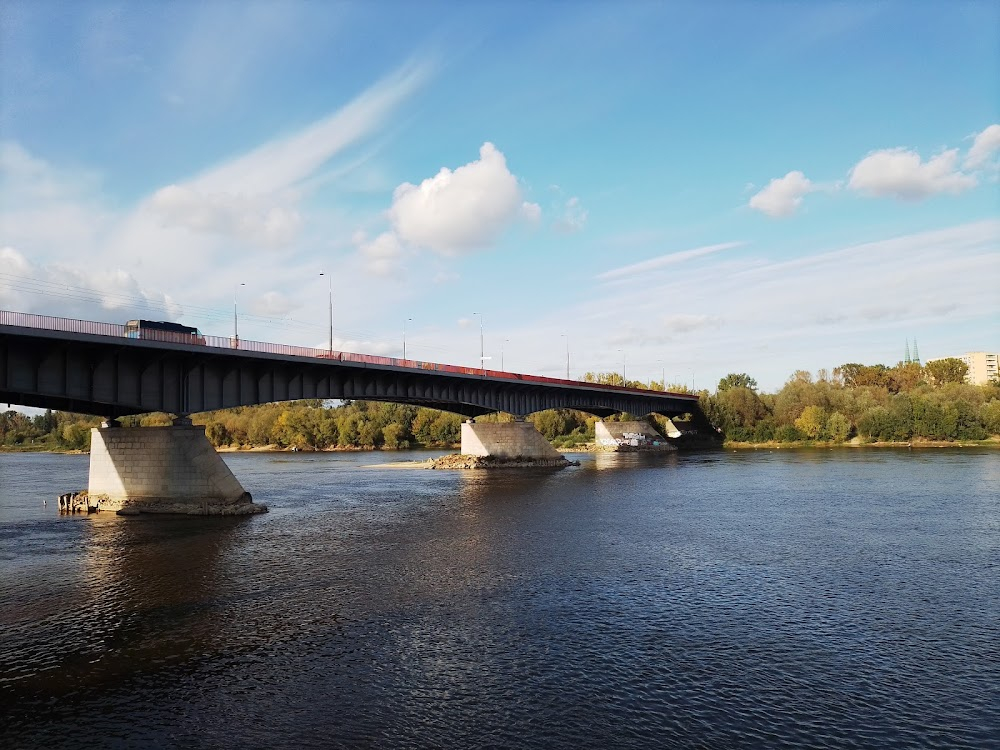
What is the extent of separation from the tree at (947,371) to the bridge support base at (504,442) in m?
139

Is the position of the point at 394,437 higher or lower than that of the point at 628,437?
higher

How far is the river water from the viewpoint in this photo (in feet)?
56.5

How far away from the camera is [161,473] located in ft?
172

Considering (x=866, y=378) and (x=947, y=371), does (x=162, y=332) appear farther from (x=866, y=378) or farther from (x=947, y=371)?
(x=947, y=371)

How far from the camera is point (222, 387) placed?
57.3 m

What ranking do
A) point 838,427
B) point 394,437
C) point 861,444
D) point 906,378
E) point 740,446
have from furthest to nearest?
1. point 906,378
2. point 394,437
3. point 740,446
4. point 838,427
5. point 861,444

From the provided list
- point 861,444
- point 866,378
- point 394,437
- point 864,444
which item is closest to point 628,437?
point 861,444

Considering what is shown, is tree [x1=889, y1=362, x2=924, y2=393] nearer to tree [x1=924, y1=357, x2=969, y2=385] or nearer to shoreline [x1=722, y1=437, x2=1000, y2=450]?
tree [x1=924, y1=357, x2=969, y2=385]

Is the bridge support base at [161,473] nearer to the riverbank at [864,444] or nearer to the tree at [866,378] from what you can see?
the riverbank at [864,444]

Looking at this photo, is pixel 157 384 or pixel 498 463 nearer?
pixel 157 384

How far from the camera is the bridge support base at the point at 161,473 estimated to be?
51.6m

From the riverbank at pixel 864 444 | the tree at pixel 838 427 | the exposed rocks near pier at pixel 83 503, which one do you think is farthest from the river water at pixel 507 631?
the tree at pixel 838 427

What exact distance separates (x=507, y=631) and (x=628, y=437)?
412 ft

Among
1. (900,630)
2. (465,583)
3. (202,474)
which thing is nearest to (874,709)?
(900,630)
